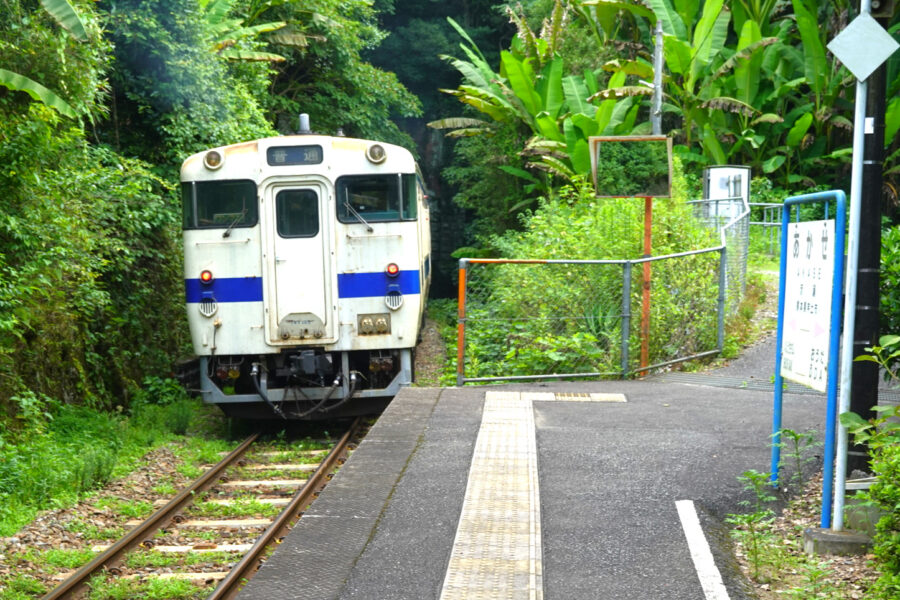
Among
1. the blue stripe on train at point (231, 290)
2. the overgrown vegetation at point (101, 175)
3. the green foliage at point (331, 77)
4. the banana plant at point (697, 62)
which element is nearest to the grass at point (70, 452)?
the overgrown vegetation at point (101, 175)

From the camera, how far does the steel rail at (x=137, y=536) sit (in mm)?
5840

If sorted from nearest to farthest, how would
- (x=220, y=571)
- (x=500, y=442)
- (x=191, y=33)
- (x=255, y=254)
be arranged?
(x=220, y=571) < (x=500, y=442) < (x=255, y=254) < (x=191, y=33)

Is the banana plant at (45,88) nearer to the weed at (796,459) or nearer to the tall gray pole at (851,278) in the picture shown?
the tall gray pole at (851,278)

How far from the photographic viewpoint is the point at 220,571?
21.0ft

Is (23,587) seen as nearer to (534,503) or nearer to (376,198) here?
(534,503)

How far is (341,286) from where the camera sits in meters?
10.8

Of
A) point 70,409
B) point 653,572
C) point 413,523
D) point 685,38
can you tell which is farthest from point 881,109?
point 685,38

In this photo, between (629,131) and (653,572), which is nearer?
(653,572)

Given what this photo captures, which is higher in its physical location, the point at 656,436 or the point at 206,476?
the point at 656,436

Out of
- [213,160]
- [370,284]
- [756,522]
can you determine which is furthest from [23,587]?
[213,160]

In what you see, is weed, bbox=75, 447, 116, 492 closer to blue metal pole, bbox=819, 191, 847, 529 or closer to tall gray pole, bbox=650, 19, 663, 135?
blue metal pole, bbox=819, 191, 847, 529

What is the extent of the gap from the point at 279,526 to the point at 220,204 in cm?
481

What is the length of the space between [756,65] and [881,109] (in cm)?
1900

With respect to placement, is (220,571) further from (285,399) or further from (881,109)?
(881,109)
